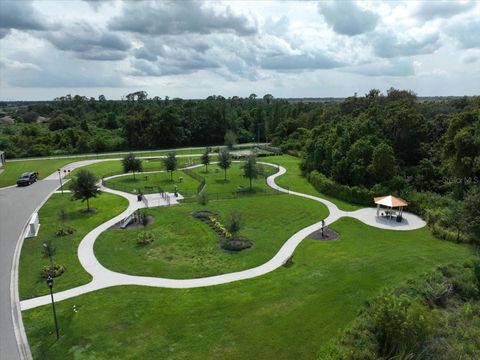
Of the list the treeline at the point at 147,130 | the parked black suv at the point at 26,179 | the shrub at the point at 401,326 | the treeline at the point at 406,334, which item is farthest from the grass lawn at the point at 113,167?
the shrub at the point at 401,326

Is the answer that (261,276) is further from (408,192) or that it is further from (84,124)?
(84,124)

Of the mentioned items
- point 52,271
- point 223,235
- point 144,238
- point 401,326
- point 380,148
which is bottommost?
point 223,235

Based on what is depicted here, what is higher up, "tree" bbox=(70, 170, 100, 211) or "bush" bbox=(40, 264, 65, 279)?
"tree" bbox=(70, 170, 100, 211)

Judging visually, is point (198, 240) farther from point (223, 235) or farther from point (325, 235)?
point (325, 235)

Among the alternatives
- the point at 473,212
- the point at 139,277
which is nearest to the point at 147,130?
the point at 139,277

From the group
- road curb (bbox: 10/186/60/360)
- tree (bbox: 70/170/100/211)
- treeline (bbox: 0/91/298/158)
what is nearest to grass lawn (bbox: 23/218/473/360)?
road curb (bbox: 10/186/60/360)

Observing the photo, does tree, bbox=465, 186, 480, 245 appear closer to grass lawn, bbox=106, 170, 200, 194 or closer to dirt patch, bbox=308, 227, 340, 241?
dirt patch, bbox=308, 227, 340, 241

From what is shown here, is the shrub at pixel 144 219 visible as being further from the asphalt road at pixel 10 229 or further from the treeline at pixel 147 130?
the treeline at pixel 147 130
